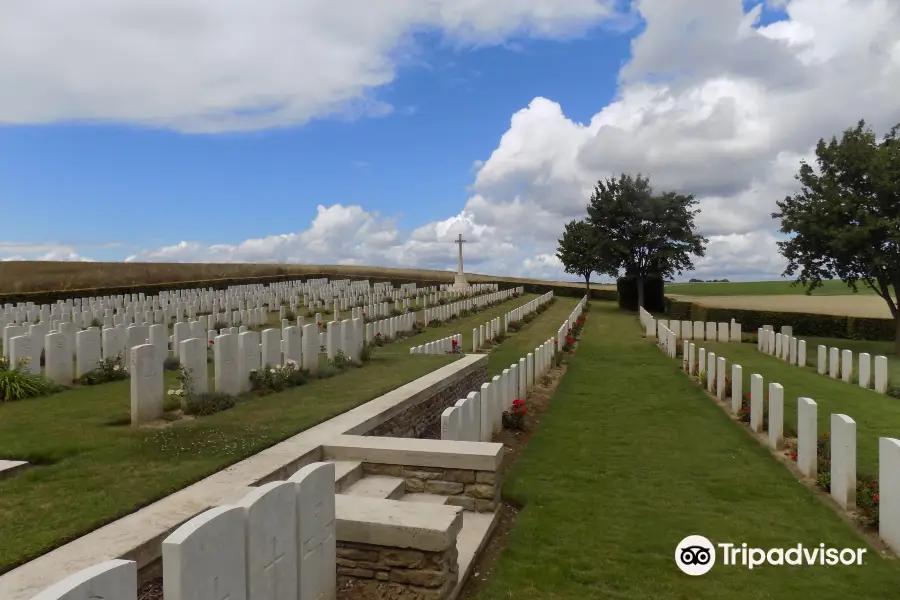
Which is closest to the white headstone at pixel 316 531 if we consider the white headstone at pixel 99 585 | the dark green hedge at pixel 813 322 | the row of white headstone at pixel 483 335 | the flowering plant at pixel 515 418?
the white headstone at pixel 99 585

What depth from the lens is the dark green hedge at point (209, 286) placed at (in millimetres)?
30234

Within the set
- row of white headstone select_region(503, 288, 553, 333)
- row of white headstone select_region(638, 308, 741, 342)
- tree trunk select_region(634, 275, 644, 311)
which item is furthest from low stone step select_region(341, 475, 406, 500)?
tree trunk select_region(634, 275, 644, 311)

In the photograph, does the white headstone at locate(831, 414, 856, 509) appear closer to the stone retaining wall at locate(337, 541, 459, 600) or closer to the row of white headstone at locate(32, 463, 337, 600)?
the stone retaining wall at locate(337, 541, 459, 600)

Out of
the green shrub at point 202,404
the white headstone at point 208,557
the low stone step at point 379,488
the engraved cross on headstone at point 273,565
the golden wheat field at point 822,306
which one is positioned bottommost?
the low stone step at point 379,488

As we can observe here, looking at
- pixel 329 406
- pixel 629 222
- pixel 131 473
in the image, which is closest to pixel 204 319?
pixel 329 406

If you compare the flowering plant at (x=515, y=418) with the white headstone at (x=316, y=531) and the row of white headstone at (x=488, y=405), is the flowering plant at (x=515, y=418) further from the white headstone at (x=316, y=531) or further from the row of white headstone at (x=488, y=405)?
the white headstone at (x=316, y=531)

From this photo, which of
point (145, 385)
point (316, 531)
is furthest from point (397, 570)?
point (145, 385)

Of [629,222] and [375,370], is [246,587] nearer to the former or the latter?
[375,370]

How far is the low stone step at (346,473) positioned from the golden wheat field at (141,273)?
43113mm

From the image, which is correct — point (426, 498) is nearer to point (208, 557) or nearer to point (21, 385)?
point (208, 557)

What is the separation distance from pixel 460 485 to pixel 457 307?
2487 cm

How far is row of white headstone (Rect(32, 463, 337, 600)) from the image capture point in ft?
7.10

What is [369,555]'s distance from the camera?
4.04m

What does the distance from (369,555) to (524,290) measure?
170 feet
